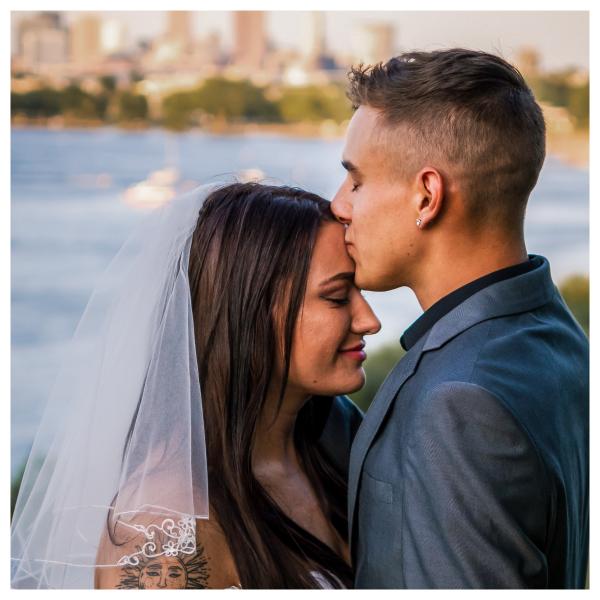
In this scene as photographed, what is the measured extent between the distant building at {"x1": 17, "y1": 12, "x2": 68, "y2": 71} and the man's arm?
21.8 ft

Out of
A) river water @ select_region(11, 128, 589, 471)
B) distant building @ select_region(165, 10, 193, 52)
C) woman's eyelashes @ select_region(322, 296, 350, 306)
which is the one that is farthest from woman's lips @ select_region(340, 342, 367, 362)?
distant building @ select_region(165, 10, 193, 52)

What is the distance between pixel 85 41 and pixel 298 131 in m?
2.15

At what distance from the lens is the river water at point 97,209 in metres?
8.77

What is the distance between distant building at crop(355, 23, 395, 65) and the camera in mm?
7590

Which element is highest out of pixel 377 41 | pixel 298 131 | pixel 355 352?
pixel 377 41


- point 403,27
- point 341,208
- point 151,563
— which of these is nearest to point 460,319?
point 341,208

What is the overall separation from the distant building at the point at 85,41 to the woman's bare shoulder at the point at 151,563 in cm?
654

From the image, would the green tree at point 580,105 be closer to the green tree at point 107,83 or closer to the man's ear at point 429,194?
the green tree at point 107,83

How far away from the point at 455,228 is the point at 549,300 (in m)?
0.30

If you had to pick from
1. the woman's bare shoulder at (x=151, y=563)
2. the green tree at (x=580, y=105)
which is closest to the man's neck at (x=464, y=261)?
the woman's bare shoulder at (x=151, y=563)

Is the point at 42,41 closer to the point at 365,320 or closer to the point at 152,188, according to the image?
the point at 152,188

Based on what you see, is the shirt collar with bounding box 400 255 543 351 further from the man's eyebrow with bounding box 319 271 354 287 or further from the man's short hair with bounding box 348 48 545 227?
the man's eyebrow with bounding box 319 271 354 287

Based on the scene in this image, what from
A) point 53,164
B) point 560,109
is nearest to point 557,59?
point 560,109

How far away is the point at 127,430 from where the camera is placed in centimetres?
251
